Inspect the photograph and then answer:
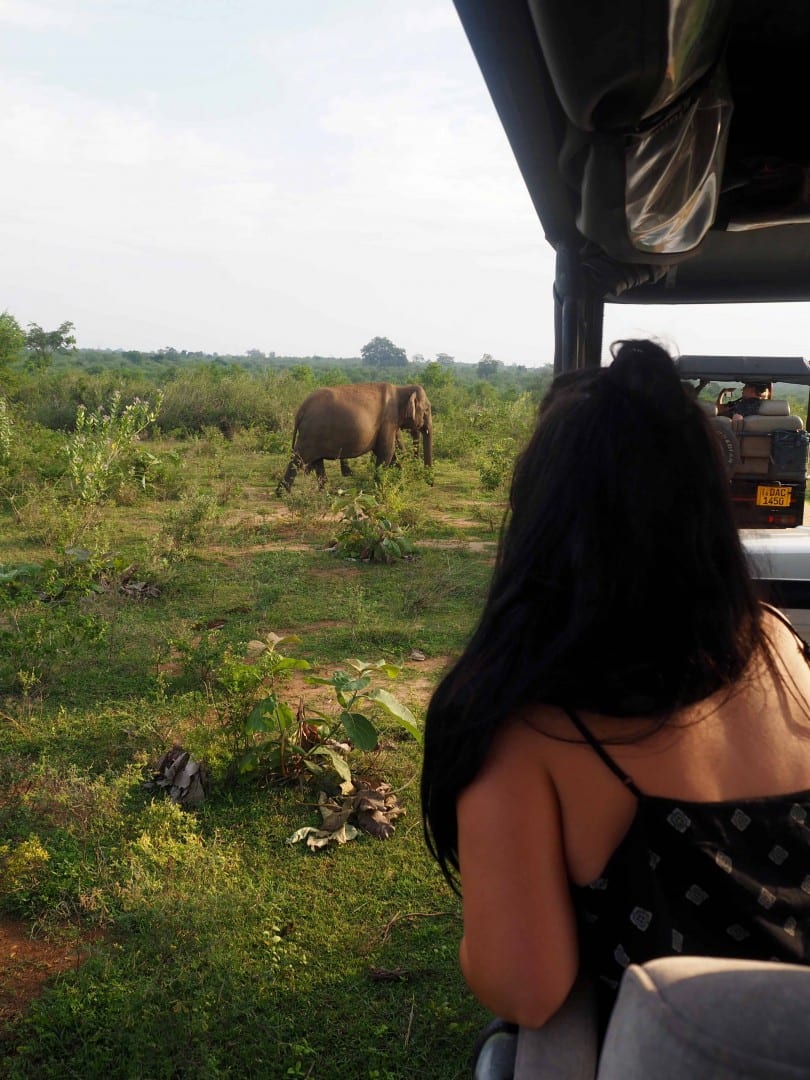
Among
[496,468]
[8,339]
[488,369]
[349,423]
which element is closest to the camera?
[496,468]

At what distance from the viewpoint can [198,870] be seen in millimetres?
2822

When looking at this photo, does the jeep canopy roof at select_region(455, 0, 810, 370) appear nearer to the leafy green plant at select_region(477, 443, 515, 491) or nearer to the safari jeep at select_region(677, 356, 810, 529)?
the safari jeep at select_region(677, 356, 810, 529)

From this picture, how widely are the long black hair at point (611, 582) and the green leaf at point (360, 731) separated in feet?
6.66

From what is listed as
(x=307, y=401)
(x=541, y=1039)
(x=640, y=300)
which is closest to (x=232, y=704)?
(x=640, y=300)

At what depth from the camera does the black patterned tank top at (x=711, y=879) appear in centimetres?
109

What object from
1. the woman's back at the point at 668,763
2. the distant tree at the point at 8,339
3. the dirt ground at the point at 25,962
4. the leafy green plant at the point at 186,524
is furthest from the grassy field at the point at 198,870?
the distant tree at the point at 8,339

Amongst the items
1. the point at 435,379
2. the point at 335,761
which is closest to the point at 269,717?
the point at 335,761

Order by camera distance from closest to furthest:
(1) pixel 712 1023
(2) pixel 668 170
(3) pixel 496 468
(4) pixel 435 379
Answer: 1. (1) pixel 712 1023
2. (2) pixel 668 170
3. (3) pixel 496 468
4. (4) pixel 435 379

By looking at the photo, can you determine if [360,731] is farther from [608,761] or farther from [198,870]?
[608,761]

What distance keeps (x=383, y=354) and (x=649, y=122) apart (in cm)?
7414

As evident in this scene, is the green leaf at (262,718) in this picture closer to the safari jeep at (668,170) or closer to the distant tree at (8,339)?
the safari jeep at (668,170)

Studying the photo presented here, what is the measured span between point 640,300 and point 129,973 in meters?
3.11

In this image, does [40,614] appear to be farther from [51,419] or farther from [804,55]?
[51,419]

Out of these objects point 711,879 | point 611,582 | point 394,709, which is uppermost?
point 611,582
